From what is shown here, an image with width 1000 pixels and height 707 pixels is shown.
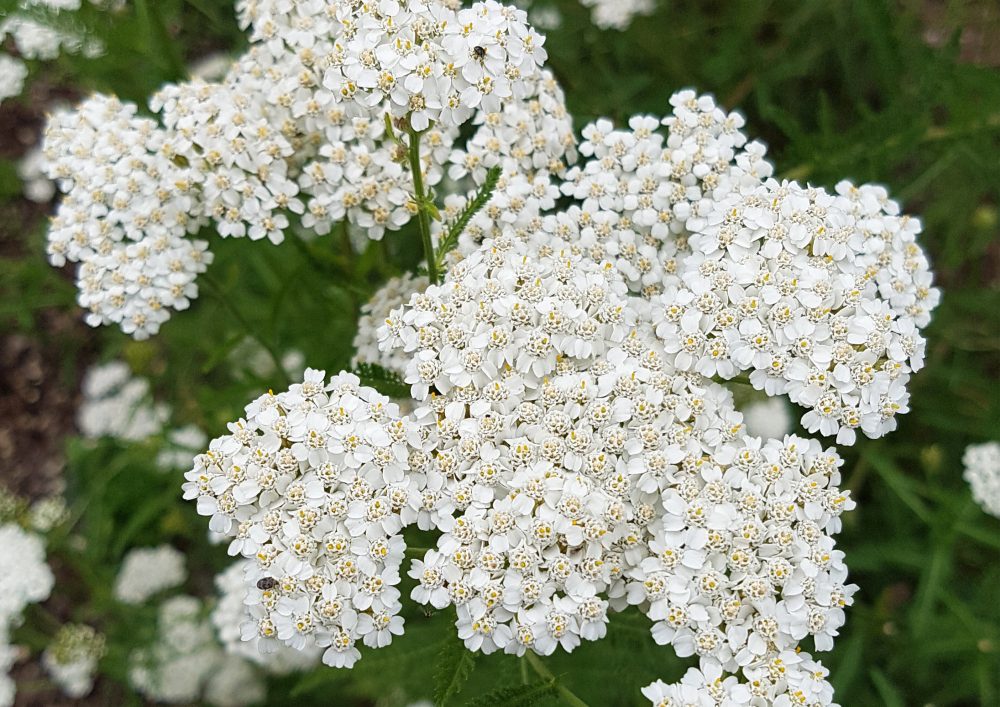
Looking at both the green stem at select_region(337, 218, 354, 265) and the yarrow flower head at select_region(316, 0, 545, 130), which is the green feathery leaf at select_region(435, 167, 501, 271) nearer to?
the yarrow flower head at select_region(316, 0, 545, 130)

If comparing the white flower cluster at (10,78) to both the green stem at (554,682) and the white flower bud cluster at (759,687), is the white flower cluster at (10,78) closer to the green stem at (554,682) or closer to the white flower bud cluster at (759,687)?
the green stem at (554,682)

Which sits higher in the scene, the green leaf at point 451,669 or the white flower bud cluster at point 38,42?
the white flower bud cluster at point 38,42

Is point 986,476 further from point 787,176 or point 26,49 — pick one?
point 26,49

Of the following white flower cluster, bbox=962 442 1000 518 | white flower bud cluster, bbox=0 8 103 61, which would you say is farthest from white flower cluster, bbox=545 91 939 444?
white flower bud cluster, bbox=0 8 103 61

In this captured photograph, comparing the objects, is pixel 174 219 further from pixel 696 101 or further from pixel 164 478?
pixel 164 478

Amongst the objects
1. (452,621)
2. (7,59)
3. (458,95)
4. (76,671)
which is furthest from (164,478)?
(458,95)

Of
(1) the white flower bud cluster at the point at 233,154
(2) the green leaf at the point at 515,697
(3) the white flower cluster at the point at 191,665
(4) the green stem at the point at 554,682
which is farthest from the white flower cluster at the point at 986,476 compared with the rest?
(3) the white flower cluster at the point at 191,665

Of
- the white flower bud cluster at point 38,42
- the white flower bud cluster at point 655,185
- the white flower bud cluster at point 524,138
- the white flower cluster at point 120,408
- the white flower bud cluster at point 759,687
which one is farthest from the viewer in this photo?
the white flower cluster at point 120,408
